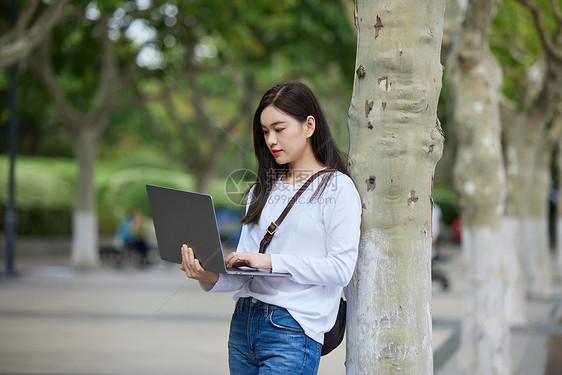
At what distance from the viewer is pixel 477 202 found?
25.7 feet

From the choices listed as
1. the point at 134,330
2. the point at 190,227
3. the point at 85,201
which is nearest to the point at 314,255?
the point at 190,227

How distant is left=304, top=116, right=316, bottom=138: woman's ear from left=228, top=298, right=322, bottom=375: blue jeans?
0.64 metres

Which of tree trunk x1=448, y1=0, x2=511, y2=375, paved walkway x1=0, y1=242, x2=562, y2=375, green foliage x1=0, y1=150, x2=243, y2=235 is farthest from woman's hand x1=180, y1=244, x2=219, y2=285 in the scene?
green foliage x1=0, y1=150, x2=243, y2=235

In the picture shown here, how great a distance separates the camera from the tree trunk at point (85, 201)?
2064 cm

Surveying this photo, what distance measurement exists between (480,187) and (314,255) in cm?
495

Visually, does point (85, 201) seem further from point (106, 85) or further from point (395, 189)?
point (395, 189)

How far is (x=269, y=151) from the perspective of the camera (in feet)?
10.8

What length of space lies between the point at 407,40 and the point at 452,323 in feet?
30.2

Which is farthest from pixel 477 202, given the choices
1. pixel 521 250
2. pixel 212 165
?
pixel 212 165

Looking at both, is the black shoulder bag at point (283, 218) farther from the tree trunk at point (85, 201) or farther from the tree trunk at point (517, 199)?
the tree trunk at point (85, 201)

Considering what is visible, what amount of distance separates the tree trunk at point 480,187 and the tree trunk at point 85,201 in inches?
554

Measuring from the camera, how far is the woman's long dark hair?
3107 millimetres

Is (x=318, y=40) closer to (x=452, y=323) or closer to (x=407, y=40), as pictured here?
(x=452, y=323)

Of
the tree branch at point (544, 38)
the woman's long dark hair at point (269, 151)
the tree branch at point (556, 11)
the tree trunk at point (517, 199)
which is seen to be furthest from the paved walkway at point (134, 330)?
the woman's long dark hair at point (269, 151)
